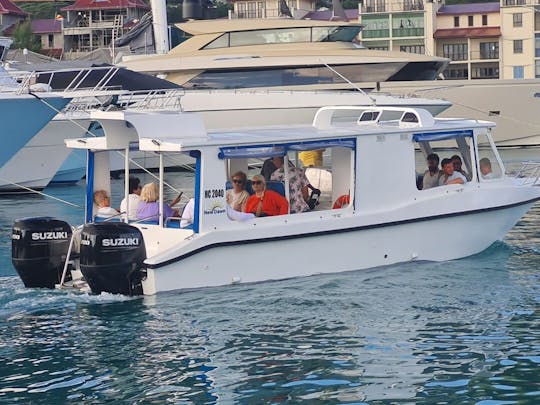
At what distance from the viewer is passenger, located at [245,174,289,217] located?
1516 centimetres

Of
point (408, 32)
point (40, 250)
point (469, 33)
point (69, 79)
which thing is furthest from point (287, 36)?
point (469, 33)

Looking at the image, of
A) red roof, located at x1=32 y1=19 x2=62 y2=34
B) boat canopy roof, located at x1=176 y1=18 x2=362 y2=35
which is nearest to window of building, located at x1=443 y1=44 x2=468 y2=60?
red roof, located at x1=32 y1=19 x2=62 y2=34

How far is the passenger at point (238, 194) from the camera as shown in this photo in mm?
15141

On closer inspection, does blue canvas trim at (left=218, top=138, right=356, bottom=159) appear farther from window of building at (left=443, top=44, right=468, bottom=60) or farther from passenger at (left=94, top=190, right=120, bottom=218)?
window of building at (left=443, top=44, right=468, bottom=60)

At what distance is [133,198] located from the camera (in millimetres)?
15656

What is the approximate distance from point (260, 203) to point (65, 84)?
65.0ft

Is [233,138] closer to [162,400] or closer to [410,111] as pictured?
[410,111]

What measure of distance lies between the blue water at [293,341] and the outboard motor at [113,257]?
190 millimetres

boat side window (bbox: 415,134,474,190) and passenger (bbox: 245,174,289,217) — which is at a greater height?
boat side window (bbox: 415,134,474,190)

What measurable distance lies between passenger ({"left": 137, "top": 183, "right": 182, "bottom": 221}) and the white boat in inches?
5.8

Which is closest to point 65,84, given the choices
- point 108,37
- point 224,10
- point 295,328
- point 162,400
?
point 295,328

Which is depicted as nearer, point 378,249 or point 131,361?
point 131,361

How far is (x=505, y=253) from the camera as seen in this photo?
1730cm

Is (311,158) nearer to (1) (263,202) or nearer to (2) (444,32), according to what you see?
(1) (263,202)
